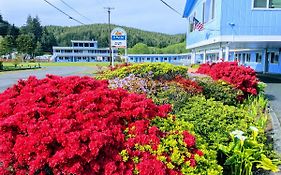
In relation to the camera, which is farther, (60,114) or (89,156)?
(60,114)

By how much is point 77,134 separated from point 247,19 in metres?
15.4

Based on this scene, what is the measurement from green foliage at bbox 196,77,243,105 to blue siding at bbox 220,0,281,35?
342 inches

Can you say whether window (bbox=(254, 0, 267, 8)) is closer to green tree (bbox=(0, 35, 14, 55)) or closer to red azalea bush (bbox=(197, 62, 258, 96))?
red azalea bush (bbox=(197, 62, 258, 96))

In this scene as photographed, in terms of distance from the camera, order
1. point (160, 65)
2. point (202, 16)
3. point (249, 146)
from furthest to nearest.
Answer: point (202, 16)
point (160, 65)
point (249, 146)

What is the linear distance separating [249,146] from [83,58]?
409 feet

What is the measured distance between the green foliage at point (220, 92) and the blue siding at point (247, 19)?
8677 millimetres

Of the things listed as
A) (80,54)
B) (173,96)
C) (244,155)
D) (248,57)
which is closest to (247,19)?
(173,96)

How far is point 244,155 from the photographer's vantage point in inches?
166

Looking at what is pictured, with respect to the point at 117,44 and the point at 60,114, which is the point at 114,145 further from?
the point at 117,44

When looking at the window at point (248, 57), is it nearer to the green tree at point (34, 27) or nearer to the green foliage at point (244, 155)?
the green foliage at point (244, 155)

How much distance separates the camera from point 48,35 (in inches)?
5728

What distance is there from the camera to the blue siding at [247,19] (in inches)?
647

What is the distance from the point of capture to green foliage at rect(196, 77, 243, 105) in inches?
321

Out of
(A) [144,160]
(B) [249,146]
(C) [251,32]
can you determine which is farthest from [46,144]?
(C) [251,32]
